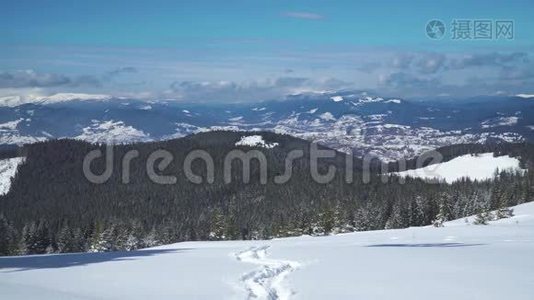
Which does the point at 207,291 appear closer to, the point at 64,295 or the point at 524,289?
the point at 64,295

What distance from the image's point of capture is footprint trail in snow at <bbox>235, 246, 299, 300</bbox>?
17859mm

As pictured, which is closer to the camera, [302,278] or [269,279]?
[302,278]

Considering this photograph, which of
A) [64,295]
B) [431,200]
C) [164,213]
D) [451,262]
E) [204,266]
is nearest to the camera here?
[64,295]

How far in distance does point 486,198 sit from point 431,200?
10.6m

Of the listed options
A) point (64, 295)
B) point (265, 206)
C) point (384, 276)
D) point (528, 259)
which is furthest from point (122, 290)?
point (265, 206)

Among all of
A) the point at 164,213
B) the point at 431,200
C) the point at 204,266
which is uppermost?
the point at 204,266

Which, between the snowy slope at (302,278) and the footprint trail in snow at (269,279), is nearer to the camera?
the snowy slope at (302,278)

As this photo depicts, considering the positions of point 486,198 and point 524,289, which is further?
point 486,198

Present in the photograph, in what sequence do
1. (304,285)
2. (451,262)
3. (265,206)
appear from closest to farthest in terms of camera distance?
1. (304,285)
2. (451,262)
3. (265,206)

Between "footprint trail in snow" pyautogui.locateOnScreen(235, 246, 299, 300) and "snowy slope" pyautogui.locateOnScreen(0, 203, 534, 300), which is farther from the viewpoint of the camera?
"footprint trail in snow" pyautogui.locateOnScreen(235, 246, 299, 300)

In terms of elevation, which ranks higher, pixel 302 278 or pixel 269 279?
pixel 302 278

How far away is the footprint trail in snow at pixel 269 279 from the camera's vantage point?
17.9 meters

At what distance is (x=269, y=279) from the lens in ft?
71.6

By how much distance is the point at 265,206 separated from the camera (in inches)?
6668
